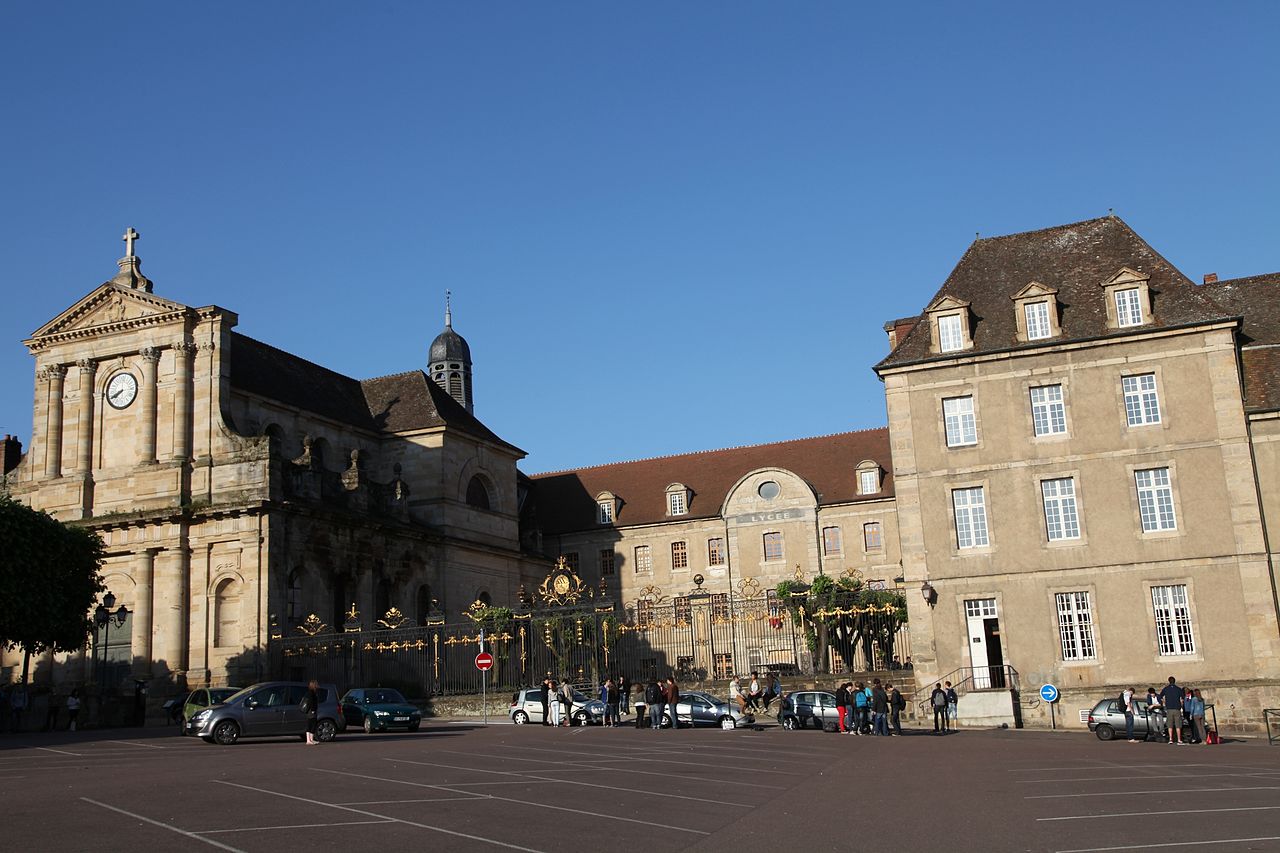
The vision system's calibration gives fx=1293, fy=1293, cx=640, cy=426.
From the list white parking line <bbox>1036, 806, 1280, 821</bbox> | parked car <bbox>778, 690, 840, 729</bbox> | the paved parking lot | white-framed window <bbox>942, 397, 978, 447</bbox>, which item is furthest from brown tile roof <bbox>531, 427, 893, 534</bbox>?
white parking line <bbox>1036, 806, 1280, 821</bbox>

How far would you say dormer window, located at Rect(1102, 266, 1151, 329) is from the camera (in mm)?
34500

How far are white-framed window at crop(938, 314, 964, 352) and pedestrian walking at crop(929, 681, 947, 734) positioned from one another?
960cm

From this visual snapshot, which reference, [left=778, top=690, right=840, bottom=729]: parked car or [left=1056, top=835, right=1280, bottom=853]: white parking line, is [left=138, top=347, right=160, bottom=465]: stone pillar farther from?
[left=1056, top=835, right=1280, bottom=853]: white parking line

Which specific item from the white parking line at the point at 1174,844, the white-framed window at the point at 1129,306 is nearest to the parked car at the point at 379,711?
the white-framed window at the point at 1129,306

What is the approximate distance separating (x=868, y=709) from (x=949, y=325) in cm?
1162

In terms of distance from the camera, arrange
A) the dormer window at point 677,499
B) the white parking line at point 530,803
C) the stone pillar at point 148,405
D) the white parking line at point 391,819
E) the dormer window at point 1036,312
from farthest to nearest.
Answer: the dormer window at point 677,499, the stone pillar at point 148,405, the dormer window at point 1036,312, the white parking line at point 530,803, the white parking line at point 391,819

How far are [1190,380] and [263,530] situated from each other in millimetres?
28974

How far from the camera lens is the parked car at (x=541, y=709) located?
115ft

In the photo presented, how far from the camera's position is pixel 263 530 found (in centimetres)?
4325

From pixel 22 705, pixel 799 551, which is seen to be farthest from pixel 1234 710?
pixel 22 705

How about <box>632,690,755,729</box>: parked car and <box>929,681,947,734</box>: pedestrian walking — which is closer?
<box>929,681,947,734</box>: pedestrian walking

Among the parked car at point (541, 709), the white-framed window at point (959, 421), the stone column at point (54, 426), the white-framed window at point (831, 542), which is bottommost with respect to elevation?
the parked car at point (541, 709)

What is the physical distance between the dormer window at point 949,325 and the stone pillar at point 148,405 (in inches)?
1083

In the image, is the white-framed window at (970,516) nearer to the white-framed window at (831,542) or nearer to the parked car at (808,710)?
the parked car at (808,710)
